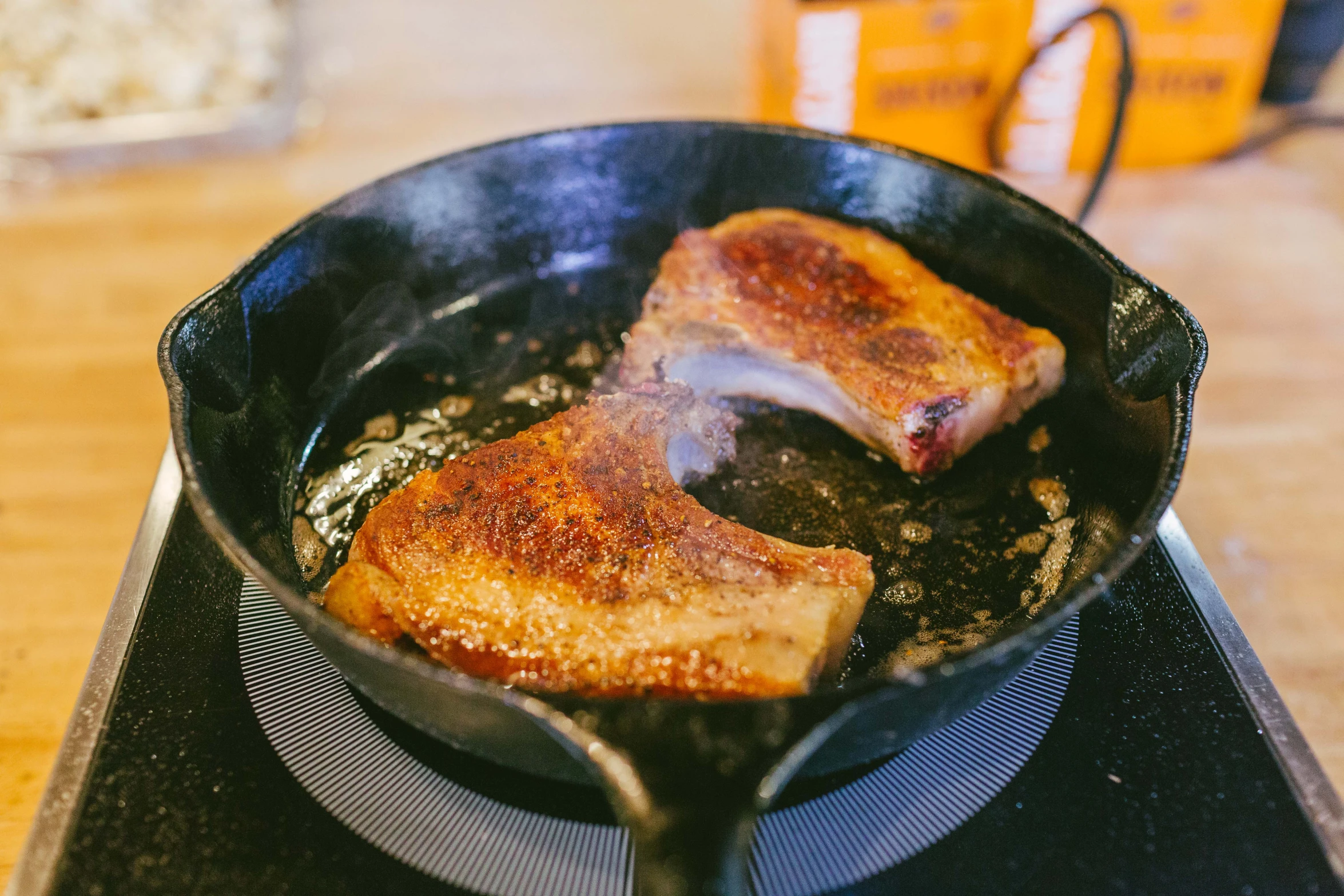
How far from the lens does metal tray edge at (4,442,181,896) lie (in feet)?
3.23

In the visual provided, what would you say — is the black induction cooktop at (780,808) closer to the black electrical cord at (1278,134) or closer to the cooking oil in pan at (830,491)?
the cooking oil in pan at (830,491)

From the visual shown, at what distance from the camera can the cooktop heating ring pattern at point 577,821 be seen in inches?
39.0

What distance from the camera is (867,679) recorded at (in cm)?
107

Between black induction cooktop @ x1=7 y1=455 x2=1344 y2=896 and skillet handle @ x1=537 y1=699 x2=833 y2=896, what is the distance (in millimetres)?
320

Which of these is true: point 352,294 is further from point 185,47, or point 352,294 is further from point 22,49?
point 22,49

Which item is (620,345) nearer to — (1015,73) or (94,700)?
(94,700)

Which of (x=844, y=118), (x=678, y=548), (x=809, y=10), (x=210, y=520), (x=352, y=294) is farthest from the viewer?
(x=844, y=118)

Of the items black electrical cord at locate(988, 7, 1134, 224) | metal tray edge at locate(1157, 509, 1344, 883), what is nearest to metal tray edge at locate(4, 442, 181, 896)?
metal tray edge at locate(1157, 509, 1344, 883)

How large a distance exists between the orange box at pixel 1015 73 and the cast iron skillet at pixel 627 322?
775mm

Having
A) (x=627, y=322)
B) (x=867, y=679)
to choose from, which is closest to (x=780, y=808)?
(x=867, y=679)

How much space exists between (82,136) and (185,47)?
0.49 meters

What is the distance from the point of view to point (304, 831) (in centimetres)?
102

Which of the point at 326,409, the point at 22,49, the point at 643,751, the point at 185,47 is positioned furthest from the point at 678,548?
the point at 22,49

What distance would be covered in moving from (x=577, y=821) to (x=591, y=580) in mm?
300
